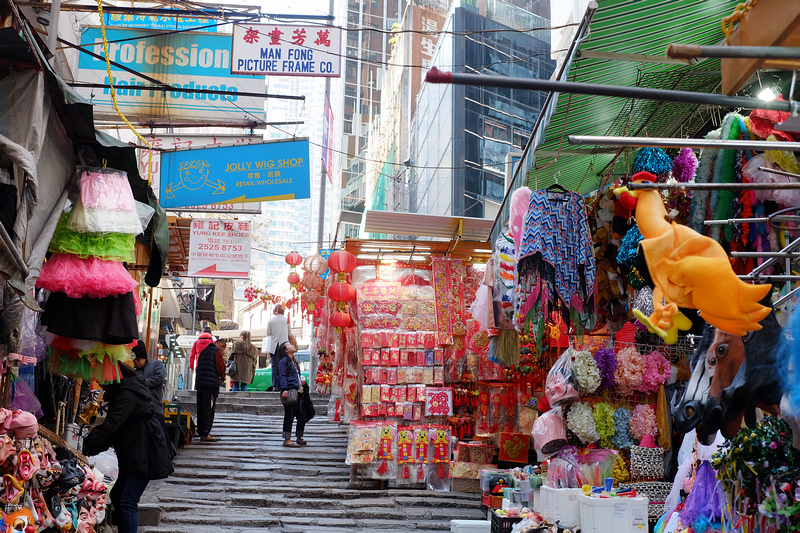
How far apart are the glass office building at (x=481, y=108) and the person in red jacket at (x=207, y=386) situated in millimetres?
7463

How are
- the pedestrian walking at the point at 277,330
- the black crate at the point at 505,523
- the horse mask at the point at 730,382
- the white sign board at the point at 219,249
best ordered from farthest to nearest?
the pedestrian walking at the point at 277,330 → the white sign board at the point at 219,249 → the black crate at the point at 505,523 → the horse mask at the point at 730,382

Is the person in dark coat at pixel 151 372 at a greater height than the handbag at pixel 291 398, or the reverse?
the person in dark coat at pixel 151 372

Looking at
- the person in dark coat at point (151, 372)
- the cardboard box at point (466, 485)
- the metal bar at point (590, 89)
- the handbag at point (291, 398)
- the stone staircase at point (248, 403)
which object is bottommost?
the cardboard box at point (466, 485)

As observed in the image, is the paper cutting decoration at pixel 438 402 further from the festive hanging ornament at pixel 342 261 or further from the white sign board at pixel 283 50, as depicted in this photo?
the white sign board at pixel 283 50

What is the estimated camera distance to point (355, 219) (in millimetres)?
28391

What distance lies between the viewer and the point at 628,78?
16.4ft

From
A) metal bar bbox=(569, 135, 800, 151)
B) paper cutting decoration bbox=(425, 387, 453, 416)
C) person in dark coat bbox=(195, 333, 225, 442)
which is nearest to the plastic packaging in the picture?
metal bar bbox=(569, 135, 800, 151)

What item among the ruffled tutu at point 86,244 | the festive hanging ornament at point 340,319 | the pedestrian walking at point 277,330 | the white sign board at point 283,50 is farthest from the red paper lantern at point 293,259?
the ruffled tutu at point 86,244

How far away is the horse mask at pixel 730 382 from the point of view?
9.46 ft

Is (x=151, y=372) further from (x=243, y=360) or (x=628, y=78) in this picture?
(x=243, y=360)

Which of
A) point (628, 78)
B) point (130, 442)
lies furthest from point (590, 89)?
point (130, 442)

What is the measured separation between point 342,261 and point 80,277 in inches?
262

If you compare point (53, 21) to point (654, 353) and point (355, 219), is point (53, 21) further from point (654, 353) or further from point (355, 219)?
point (355, 219)

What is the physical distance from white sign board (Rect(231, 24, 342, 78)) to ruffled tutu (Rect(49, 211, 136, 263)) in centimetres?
463
